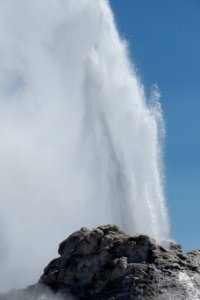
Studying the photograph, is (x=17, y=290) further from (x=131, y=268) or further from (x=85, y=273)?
(x=131, y=268)

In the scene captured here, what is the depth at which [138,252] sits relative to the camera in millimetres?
43656

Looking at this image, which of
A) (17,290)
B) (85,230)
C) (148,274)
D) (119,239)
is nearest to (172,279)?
(148,274)

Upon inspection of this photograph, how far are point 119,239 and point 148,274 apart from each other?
388 centimetres

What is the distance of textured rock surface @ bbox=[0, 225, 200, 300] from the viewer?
1619 inches

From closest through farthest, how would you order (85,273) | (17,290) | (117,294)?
(117,294) → (85,273) → (17,290)

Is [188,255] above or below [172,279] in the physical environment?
above

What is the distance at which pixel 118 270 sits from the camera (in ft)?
140

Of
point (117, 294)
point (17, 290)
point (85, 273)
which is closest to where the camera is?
point (117, 294)

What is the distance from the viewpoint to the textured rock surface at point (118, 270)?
41.1 metres

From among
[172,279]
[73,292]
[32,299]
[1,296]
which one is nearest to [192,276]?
[172,279]

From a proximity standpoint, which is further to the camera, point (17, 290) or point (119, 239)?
point (17, 290)

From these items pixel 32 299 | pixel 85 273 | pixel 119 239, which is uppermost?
pixel 119 239

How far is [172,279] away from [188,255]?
4.10 m

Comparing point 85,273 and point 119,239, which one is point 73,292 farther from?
point 119,239
